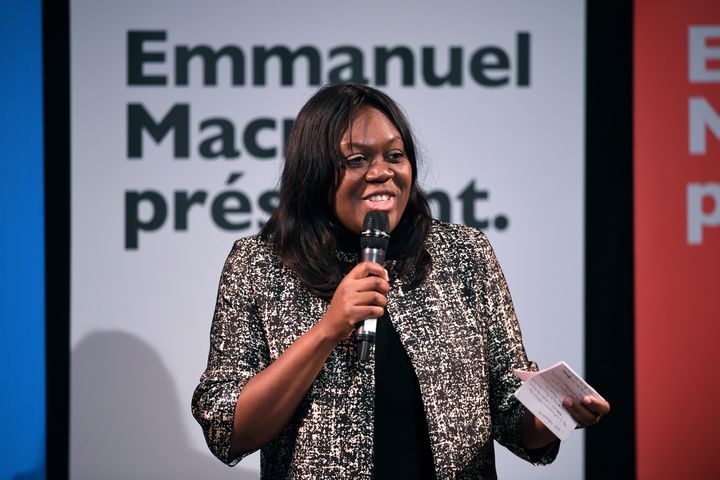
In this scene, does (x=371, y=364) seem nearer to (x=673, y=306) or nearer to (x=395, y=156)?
(x=395, y=156)

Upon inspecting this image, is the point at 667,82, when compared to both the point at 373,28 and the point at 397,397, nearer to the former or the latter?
the point at 373,28

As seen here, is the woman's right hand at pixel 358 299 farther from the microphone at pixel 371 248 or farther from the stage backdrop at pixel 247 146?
the stage backdrop at pixel 247 146

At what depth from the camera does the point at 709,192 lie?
10.8 ft

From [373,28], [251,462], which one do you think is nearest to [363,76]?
[373,28]

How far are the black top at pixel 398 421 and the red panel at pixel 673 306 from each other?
6.01ft

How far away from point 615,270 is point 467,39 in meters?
1.09

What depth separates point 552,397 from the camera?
5.30ft

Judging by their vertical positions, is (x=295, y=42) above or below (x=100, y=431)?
above

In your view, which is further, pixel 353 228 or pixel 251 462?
pixel 251 462

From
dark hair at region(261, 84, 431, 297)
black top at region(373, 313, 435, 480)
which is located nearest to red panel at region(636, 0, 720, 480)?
dark hair at region(261, 84, 431, 297)

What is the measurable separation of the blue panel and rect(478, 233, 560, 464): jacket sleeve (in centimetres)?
209

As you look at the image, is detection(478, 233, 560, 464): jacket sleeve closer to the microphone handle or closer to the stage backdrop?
the microphone handle

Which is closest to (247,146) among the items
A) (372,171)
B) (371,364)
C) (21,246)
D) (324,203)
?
(21,246)

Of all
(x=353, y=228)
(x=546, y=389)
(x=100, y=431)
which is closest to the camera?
(x=546, y=389)
